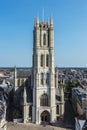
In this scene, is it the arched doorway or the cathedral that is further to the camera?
the arched doorway

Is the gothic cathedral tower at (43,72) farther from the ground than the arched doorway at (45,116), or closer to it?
farther from the ground

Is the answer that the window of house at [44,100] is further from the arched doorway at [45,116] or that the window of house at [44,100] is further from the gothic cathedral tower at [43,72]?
the arched doorway at [45,116]

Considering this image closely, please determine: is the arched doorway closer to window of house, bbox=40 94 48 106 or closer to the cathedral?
the cathedral

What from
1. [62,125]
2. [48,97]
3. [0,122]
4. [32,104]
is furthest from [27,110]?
[0,122]

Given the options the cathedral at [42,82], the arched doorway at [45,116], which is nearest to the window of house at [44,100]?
the cathedral at [42,82]

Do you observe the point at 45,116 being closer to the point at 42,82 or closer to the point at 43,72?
the point at 42,82

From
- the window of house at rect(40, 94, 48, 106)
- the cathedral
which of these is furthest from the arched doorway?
the window of house at rect(40, 94, 48, 106)

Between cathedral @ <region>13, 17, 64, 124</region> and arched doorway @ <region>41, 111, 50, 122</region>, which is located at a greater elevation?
cathedral @ <region>13, 17, 64, 124</region>

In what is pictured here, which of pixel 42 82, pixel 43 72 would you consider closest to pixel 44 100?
pixel 42 82
